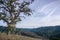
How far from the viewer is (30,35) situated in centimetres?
1908

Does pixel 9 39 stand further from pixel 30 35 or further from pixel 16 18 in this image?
pixel 16 18

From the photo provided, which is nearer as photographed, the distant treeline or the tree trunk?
the distant treeline

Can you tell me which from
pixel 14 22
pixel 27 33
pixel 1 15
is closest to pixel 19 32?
pixel 27 33

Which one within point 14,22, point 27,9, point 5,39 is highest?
point 27,9

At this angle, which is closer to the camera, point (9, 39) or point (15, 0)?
point (9, 39)

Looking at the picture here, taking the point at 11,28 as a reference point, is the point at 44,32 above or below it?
below

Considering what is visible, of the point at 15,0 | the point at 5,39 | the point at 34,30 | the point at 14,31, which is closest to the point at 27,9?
the point at 15,0

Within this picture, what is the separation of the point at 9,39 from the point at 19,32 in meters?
3.45

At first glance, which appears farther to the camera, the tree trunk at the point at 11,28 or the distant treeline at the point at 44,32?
the tree trunk at the point at 11,28

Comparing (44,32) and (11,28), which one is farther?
(11,28)

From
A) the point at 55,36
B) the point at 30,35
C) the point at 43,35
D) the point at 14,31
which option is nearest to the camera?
the point at 55,36

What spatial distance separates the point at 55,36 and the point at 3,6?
9.06 m

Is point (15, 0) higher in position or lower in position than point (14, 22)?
higher

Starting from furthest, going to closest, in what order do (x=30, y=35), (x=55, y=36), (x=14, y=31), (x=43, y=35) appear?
(x=14, y=31), (x=30, y=35), (x=43, y=35), (x=55, y=36)
